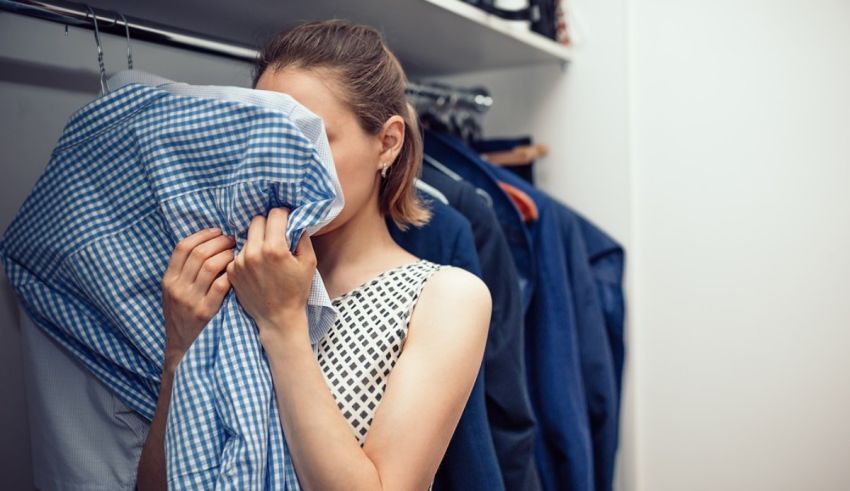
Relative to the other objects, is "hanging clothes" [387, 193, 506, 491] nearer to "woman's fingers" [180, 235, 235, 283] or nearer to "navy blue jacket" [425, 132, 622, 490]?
"navy blue jacket" [425, 132, 622, 490]

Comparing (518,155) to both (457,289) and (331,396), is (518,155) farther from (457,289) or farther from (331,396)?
(331,396)

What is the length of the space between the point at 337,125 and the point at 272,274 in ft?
0.65

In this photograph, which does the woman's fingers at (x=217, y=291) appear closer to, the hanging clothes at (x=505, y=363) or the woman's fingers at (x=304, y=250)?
the woman's fingers at (x=304, y=250)

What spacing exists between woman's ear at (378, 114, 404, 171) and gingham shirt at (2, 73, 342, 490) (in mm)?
154

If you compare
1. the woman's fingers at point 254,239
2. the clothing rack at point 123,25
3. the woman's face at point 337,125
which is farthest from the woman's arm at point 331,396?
the clothing rack at point 123,25

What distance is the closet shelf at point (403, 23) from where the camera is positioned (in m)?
0.86

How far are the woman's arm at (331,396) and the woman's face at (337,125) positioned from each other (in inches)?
5.0

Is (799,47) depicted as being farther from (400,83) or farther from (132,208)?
(132,208)

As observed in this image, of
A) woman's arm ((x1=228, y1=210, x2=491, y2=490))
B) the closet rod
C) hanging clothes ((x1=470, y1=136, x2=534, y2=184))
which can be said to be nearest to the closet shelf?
the closet rod

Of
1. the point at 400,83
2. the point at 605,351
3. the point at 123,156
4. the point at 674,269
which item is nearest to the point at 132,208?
the point at 123,156

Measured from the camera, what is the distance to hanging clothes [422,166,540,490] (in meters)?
0.93

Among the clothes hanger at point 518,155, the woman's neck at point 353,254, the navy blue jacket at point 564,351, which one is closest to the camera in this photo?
the woman's neck at point 353,254

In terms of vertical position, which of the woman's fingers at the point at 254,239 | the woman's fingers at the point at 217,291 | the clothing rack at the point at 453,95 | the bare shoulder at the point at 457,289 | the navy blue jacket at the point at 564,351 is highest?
the clothing rack at the point at 453,95

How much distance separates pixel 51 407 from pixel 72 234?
203 mm
